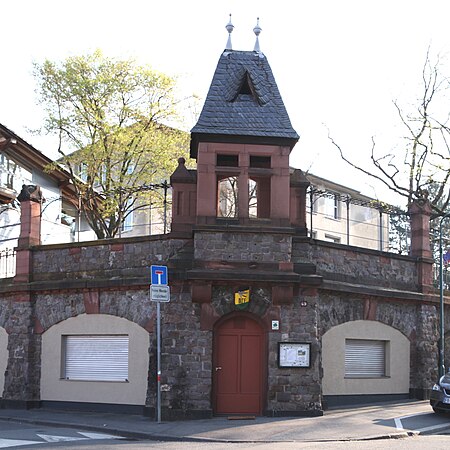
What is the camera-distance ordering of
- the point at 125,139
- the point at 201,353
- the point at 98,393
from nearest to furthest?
1. the point at 201,353
2. the point at 98,393
3. the point at 125,139

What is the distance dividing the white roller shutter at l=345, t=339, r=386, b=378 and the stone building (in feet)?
0.14

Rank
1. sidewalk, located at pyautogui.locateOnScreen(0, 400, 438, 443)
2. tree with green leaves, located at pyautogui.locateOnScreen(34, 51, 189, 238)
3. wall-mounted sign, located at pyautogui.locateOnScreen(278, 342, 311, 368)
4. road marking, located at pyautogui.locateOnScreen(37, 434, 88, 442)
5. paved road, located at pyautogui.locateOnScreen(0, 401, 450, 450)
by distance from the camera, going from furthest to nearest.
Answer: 1. tree with green leaves, located at pyautogui.locateOnScreen(34, 51, 189, 238)
2. wall-mounted sign, located at pyautogui.locateOnScreen(278, 342, 311, 368)
3. sidewalk, located at pyautogui.locateOnScreen(0, 400, 438, 443)
4. road marking, located at pyautogui.locateOnScreen(37, 434, 88, 442)
5. paved road, located at pyautogui.locateOnScreen(0, 401, 450, 450)

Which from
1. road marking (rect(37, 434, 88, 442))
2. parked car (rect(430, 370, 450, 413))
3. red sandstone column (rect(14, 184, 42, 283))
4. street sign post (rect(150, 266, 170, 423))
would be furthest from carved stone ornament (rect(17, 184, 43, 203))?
parked car (rect(430, 370, 450, 413))

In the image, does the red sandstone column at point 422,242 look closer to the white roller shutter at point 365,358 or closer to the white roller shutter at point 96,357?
the white roller shutter at point 365,358

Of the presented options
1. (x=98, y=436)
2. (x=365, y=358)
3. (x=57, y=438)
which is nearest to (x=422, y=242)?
(x=365, y=358)

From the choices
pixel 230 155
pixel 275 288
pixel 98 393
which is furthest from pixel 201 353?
pixel 230 155

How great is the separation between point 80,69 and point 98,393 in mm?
13910

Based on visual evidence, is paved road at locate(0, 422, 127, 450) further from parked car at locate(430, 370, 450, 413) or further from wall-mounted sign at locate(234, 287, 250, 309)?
parked car at locate(430, 370, 450, 413)

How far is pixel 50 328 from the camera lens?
21312mm

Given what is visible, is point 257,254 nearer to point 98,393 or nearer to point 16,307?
point 98,393

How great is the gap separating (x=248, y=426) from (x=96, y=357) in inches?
219

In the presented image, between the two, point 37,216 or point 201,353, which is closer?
point 201,353

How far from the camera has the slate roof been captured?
19.3 meters

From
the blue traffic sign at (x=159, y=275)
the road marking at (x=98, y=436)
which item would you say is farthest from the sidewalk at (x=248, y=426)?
the blue traffic sign at (x=159, y=275)
